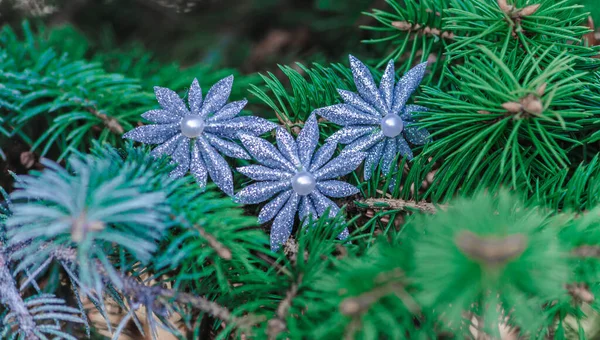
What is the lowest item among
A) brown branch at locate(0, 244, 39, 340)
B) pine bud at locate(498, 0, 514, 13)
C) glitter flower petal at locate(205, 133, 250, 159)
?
brown branch at locate(0, 244, 39, 340)

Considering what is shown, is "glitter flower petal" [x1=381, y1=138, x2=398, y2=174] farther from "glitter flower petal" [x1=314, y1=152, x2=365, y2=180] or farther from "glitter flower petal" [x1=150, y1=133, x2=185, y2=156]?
"glitter flower petal" [x1=150, y1=133, x2=185, y2=156]

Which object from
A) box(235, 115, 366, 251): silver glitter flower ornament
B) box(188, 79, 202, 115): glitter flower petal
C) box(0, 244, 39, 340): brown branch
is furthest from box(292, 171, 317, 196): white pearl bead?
box(0, 244, 39, 340): brown branch

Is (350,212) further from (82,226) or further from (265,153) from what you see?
(82,226)

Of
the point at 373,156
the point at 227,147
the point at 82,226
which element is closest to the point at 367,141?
the point at 373,156

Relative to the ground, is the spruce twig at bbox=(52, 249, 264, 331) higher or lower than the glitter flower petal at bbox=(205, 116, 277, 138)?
lower

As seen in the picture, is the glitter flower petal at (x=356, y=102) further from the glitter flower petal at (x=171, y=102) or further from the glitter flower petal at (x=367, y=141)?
the glitter flower petal at (x=171, y=102)

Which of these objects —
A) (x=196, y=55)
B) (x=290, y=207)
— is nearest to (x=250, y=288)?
(x=290, y=207)
